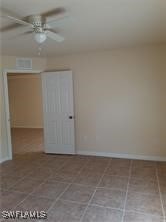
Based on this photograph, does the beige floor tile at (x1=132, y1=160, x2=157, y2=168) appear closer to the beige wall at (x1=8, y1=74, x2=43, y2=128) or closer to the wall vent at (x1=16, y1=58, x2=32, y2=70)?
the wall vent at (x1=16, y1=58, x2=32, y2=70)

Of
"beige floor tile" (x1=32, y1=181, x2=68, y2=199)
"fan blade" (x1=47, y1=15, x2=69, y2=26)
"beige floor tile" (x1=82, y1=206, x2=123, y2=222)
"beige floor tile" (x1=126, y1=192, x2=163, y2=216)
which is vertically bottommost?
"beige floor tile" (x1=82, y1=206, x2=123, y2=222)

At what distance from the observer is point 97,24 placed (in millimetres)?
2707

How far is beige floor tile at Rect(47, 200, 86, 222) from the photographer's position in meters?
2.45

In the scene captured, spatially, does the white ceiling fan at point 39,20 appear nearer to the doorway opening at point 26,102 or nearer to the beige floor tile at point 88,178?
the beige floor tile at point 88,178

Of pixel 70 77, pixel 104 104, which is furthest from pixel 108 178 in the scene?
pixel 70 77

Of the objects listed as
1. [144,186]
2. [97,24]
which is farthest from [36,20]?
[144,186]

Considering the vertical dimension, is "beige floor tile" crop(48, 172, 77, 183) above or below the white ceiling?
below

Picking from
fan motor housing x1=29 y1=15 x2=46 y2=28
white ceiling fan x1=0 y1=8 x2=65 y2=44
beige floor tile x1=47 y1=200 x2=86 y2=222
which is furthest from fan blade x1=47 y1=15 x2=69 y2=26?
beige floor tile x1=47 y1=200 x2=86 y2=222

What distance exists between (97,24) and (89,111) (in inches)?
96.4

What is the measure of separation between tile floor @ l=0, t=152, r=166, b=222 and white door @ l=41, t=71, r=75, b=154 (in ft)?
1.71

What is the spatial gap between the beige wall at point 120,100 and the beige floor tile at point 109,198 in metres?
1.67

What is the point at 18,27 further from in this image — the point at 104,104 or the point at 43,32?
the point at 104,104

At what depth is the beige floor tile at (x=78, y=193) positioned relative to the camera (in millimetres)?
2894

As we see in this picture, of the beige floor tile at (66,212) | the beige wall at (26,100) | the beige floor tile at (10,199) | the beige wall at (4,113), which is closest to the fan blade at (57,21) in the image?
the beige wall at (4,113)
